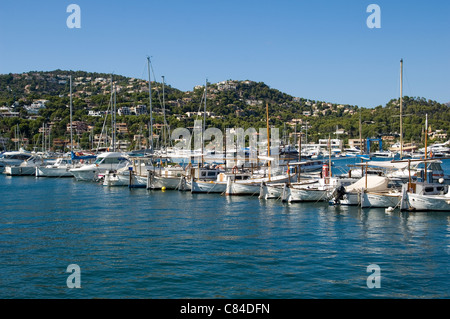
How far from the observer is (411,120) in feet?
578

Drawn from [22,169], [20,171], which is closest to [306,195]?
[22,169]

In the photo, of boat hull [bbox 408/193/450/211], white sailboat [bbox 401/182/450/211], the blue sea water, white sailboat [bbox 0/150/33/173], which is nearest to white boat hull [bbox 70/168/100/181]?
the blue sea water

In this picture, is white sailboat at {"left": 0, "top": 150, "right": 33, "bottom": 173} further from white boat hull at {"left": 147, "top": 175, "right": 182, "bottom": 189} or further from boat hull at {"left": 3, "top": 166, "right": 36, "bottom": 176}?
white boat hull at {"left": 147, "top": 175, "right": 182, "bottom": 189}

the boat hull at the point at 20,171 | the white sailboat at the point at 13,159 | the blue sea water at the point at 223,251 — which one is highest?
the white sailboat at the point at 13,159

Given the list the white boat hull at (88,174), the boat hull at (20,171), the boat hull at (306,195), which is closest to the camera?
the boat hull at (306,195)

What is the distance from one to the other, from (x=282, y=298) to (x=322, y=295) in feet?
4.20

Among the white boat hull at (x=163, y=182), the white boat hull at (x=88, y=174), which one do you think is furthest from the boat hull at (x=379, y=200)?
the white boat hull at (x=88, y=174)

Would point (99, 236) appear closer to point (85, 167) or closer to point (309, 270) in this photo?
point (309, 270)

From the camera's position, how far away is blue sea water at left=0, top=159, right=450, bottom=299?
612 inches

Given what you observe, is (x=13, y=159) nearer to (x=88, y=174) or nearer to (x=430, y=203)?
(x=88, y=174)

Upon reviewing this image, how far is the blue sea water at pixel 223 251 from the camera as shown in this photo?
1555 cm

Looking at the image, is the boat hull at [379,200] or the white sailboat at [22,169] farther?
the white sailboat at [22,169]

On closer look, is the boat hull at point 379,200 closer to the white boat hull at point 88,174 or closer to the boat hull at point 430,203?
the boat hull at point 430,203

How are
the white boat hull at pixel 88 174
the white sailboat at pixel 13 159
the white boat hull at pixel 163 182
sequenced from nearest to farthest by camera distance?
the white boat hull at pixel 163 182
the white boat hull at pixel 88 174
the white sailboat at pixel 13 159
